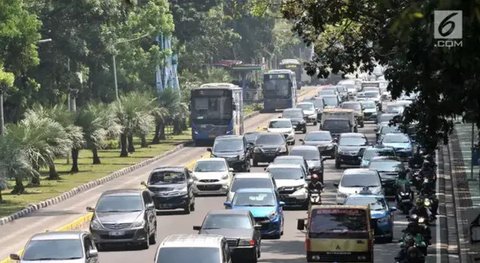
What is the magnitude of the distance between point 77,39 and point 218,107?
26.9ft

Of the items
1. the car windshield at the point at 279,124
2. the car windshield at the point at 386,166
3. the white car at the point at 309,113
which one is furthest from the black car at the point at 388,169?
the white car at the point at 309,113

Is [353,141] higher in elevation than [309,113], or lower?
higher

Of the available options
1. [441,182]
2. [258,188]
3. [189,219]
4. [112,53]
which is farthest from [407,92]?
[112,53]

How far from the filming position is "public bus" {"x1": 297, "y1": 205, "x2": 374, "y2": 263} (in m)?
30.5

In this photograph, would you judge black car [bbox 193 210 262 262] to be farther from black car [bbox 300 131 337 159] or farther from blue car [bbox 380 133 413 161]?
black car [bbox 300 131 337 159]

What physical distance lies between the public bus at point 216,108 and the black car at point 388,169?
23.9 m

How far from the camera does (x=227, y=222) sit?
32.6 metres

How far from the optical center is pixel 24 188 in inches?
2175

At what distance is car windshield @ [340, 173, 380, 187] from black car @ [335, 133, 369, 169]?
679 inches

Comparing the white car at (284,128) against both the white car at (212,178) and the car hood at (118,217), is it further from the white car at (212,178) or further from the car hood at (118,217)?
the car hood at (118,217)

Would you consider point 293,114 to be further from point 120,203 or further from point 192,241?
point 192,241

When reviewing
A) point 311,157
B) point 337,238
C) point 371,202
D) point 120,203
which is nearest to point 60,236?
point 337,238

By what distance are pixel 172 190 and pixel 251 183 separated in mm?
3729

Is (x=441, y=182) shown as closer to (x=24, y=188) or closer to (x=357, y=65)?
(x=24, y=188)
